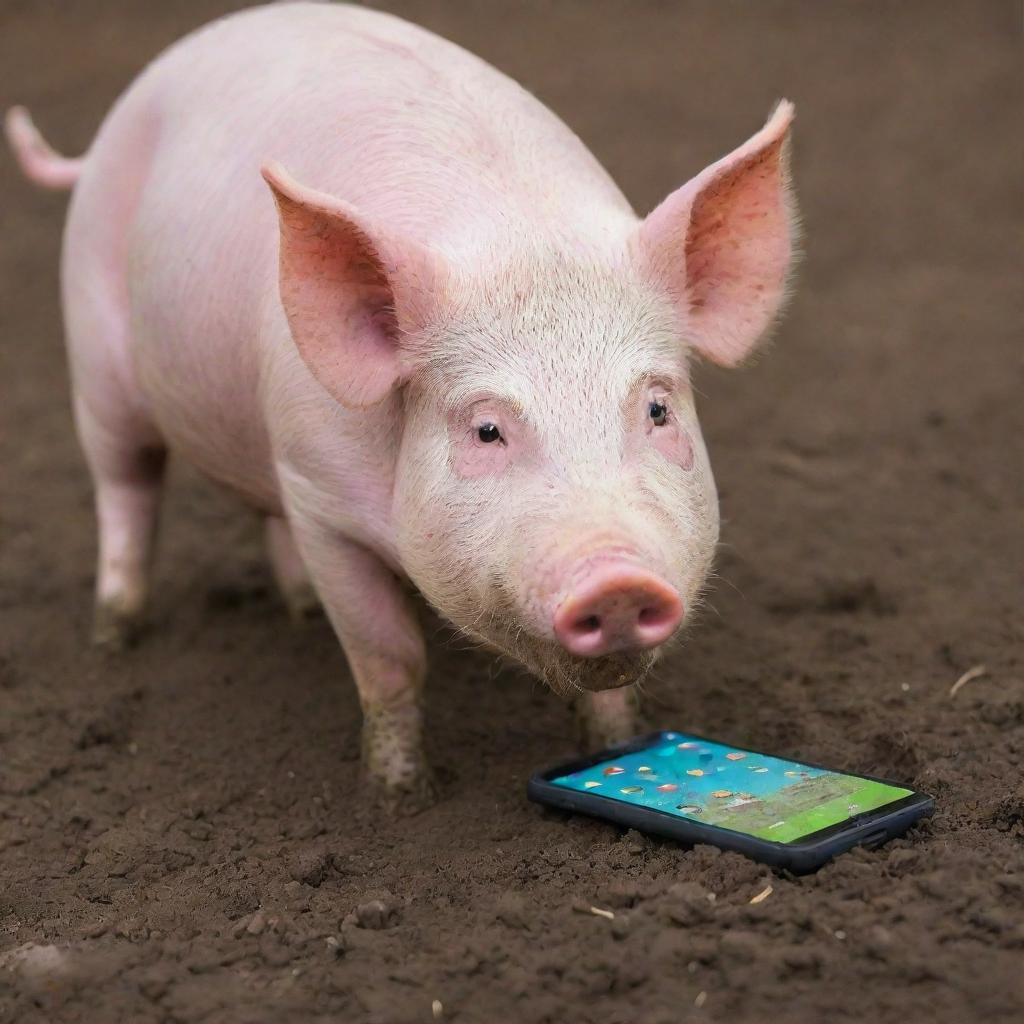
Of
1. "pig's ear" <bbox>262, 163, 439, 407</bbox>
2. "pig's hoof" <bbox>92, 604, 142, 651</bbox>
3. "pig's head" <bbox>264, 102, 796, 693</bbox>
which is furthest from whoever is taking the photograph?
"pig's hoof" <bbox>92, 604, 142, 651</bbox>

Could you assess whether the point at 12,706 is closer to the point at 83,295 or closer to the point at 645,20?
the point at 83,295

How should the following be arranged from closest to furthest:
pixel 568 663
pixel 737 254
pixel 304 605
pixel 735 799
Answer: pixel 568 663 → pixel 735 799 → pixel 737 254 → pixel 304 605

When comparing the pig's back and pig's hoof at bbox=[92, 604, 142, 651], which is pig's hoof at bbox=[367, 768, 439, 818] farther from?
pig's hoof at bbox=[92, 604, 142, 651]

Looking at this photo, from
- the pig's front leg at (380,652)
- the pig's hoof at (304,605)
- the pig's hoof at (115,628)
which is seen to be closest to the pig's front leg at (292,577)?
the pig's hoof at (304,605)

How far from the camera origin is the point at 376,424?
3430 mm

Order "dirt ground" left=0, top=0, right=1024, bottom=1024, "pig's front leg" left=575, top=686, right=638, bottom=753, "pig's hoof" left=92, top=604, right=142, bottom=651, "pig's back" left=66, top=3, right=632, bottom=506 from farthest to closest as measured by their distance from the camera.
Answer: "pig's hoof" left=92, top=604, right=142, bottom=651 → "pig's front leg" left=575, top=686, right=638, bottom=753 → "pig's back" left=66, top=3, right=632, bottom=506 → "dirt ground" left=0, top=0, right=1024, bottom=1024

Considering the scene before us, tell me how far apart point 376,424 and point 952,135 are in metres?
6.30

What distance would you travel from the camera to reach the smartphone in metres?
2.96

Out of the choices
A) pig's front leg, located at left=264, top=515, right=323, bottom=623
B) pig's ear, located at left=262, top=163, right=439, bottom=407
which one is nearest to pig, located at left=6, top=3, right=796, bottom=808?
pig's ear, located at left=262, top=163, right=439, bottom=407

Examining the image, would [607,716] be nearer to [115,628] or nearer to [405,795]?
[405,795]

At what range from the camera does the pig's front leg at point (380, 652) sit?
3717 mm

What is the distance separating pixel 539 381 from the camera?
10.0ft

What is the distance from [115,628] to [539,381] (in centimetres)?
235

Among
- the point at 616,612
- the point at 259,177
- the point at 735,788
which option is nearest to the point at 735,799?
the point at 735,788
